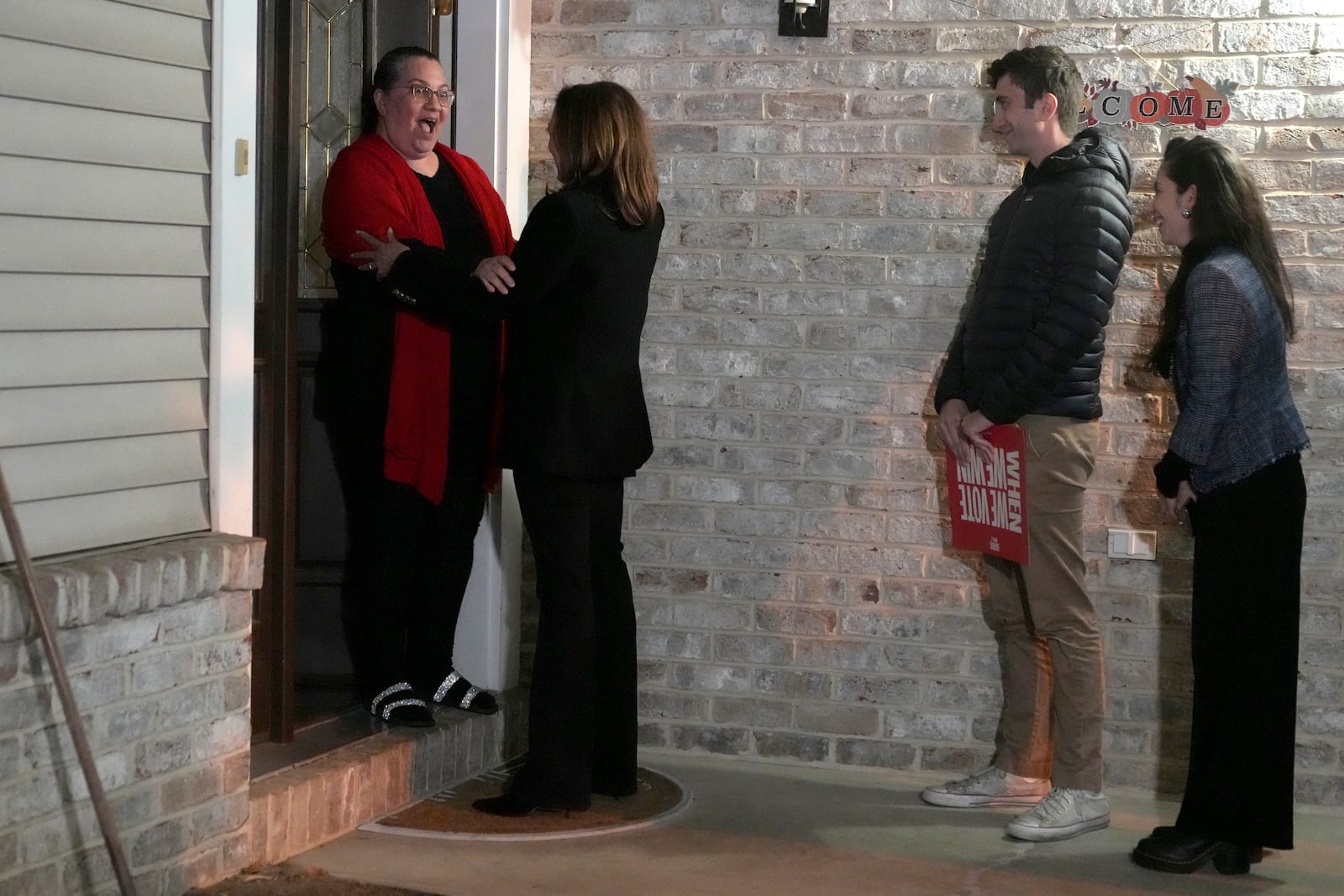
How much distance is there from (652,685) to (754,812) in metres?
0.67

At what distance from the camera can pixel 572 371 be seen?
11.5ft

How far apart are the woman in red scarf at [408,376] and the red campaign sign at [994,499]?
1175 millimetres

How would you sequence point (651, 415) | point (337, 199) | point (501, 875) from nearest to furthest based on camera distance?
point (501, 875)
point (337, 199)
point (651, 415)

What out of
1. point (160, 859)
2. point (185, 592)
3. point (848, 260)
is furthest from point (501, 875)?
point (848, 260)

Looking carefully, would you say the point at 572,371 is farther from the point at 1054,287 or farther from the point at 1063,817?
the point at 1063,817

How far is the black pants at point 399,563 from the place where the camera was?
150 inches

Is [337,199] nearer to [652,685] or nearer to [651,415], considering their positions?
[651,415]

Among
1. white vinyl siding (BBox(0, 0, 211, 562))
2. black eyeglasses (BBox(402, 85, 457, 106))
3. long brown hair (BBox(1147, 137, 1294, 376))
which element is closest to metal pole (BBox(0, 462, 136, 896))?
white vinyl siding (BBox(0, 0, 211, 562))

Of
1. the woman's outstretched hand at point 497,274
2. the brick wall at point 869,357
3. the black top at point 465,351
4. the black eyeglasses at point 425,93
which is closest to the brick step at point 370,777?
the brick wall at point 869,357

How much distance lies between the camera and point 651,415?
433cm

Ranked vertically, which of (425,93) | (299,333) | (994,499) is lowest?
(994,499)

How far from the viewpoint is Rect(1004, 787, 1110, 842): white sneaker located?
3.62 m

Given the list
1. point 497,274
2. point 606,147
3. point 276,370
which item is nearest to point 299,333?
point 276,370

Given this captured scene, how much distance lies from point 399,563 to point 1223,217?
2.05m
